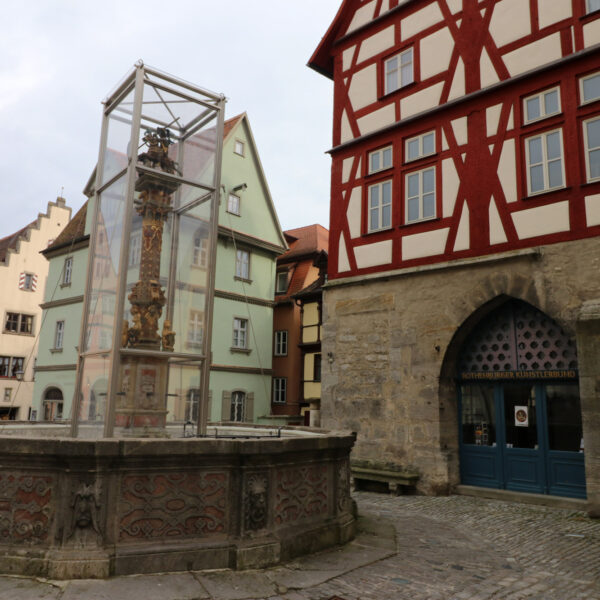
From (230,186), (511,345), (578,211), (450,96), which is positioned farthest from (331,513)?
(230,186)

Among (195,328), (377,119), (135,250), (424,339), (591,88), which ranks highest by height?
(377,119)

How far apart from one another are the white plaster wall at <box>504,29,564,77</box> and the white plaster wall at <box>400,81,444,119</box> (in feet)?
4.99

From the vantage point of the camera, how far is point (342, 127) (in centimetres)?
1401

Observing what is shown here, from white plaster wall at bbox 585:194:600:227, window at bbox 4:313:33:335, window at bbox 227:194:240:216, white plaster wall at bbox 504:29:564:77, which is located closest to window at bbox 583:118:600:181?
white plaster wall at bbox 585:194:600:227

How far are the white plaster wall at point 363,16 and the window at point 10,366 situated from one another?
25.3 metres

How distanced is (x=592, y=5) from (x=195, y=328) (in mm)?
9126

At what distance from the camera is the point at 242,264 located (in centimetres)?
2425

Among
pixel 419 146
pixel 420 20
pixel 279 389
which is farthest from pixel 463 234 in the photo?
pixel 279 389

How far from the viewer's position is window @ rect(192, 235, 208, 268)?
24.3 feet

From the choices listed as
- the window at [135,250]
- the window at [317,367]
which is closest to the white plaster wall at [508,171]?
the window at [135,250]

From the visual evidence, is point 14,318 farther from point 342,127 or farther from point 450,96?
point 450,96

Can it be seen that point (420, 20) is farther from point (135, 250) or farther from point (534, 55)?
point (135, 250)

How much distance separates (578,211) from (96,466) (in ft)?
28.3

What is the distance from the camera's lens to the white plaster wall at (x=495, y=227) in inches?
418
